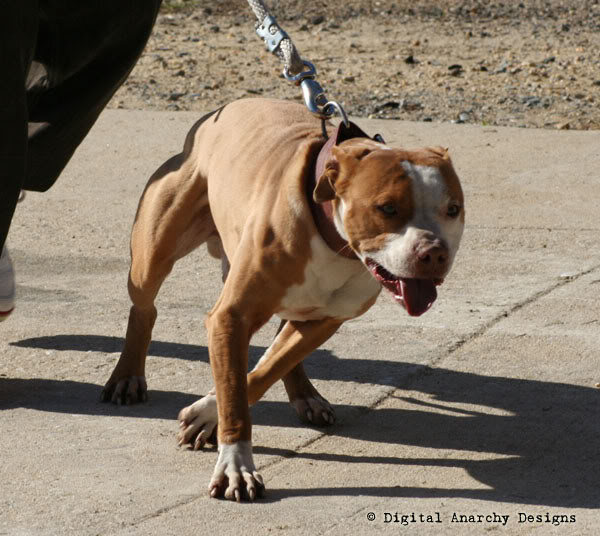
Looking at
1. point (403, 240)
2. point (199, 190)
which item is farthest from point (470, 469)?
point (199, 190)

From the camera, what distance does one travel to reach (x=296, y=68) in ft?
14.2

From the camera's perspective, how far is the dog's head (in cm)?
336

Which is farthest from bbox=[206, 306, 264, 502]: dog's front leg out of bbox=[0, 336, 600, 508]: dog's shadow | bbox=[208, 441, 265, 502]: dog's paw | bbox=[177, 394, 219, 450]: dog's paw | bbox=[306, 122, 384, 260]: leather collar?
bbox=[306, 122, 384, 260]: leather collar

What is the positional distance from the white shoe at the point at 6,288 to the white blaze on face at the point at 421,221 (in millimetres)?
1882

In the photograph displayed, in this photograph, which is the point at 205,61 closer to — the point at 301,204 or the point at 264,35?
the point at 264,35

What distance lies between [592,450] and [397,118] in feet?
16.7

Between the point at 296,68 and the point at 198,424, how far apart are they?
4.25ft

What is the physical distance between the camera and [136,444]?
4.07 m

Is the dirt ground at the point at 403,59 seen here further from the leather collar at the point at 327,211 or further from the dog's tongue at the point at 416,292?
the dog's tongue at the point at 416,292

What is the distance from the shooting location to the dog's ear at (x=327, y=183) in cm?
352

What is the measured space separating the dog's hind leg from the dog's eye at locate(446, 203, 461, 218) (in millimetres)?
1179

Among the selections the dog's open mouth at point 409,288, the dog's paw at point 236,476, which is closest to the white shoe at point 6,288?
the dog's paw at point 236,476

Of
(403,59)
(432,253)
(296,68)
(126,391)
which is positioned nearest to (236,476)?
(432,253)

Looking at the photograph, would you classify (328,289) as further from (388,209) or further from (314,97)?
(314,97)
